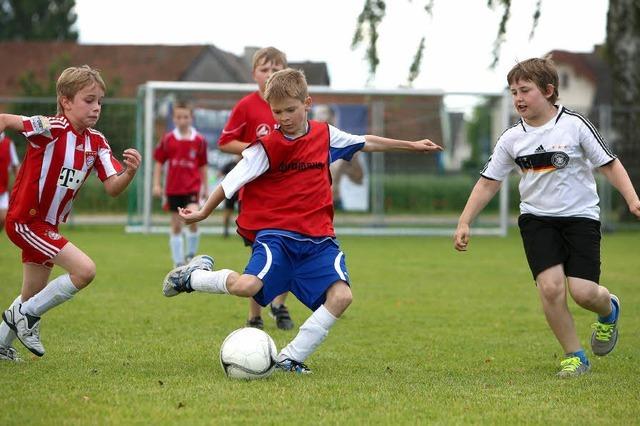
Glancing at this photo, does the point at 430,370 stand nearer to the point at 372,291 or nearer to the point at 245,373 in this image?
the point at 245,373

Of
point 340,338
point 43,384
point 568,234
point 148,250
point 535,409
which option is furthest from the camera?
point 148,250

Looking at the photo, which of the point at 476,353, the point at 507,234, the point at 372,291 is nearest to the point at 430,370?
the point at 476,353

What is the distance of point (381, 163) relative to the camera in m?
22.6

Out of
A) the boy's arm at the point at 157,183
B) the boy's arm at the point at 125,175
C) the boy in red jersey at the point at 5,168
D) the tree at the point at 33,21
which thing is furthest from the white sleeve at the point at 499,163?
the tree at the point at 33,21

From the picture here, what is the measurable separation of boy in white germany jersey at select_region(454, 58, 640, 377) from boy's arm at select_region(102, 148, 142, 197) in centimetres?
192

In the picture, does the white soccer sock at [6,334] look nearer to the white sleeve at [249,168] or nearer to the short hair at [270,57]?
the white sleeve at [249,168]

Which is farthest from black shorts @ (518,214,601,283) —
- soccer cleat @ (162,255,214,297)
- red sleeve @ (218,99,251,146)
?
red sleeve @ (218,99,251,146)

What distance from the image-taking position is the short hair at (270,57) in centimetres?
804

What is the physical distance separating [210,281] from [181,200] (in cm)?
760

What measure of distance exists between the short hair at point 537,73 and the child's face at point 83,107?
8.09ft

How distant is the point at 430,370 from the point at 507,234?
16.7 meters

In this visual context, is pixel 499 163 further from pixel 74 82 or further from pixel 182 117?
pixel 182 117

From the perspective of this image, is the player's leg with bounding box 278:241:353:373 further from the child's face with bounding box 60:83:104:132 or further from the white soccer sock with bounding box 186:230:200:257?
the white soccer sock with bounding box 186:230:200:257

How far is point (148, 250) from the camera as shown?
16875 millimetres
